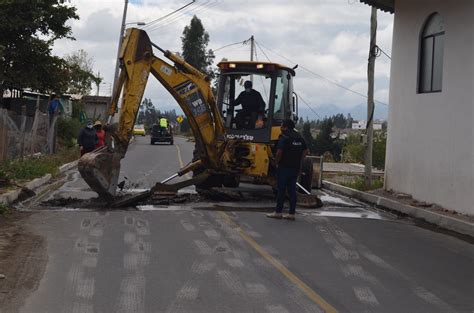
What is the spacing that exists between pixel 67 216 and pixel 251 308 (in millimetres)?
6257

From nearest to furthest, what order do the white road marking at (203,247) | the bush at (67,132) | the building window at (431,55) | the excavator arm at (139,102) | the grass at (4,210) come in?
the white road marking at (203,247) < the grass at (4,210) < the excavator arm at (139,102) < the building window at (431,55) < the bush at (67,132)

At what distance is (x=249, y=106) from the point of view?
14.8 metres

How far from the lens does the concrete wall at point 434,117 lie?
12.9 m

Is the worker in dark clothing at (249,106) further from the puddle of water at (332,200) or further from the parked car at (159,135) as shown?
the parked car at (159,135)

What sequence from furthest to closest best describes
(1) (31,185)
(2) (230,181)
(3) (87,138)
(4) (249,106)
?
(3) (87,138)
(2) (230,181)
(1) (31,185)
(4) (249,106)

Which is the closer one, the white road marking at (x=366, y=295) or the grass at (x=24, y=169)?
the white road marking at (x=366, y=295)

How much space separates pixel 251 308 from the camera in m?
6.21

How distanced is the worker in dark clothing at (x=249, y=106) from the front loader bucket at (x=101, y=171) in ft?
11.5

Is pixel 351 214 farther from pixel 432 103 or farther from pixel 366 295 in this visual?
pixel 366 295

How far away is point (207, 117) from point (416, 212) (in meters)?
4.96

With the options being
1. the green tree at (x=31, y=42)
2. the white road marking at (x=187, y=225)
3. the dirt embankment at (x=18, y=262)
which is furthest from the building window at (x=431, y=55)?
the green tree at (x=31, y=42)

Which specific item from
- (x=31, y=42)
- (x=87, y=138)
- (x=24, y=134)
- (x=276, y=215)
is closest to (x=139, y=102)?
(x=276, y=215)

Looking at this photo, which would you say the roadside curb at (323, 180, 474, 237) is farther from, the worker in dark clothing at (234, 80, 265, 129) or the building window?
the worker in dark clothing at (234, 80, 265, 129)

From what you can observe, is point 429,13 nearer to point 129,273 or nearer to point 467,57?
point 467,57
